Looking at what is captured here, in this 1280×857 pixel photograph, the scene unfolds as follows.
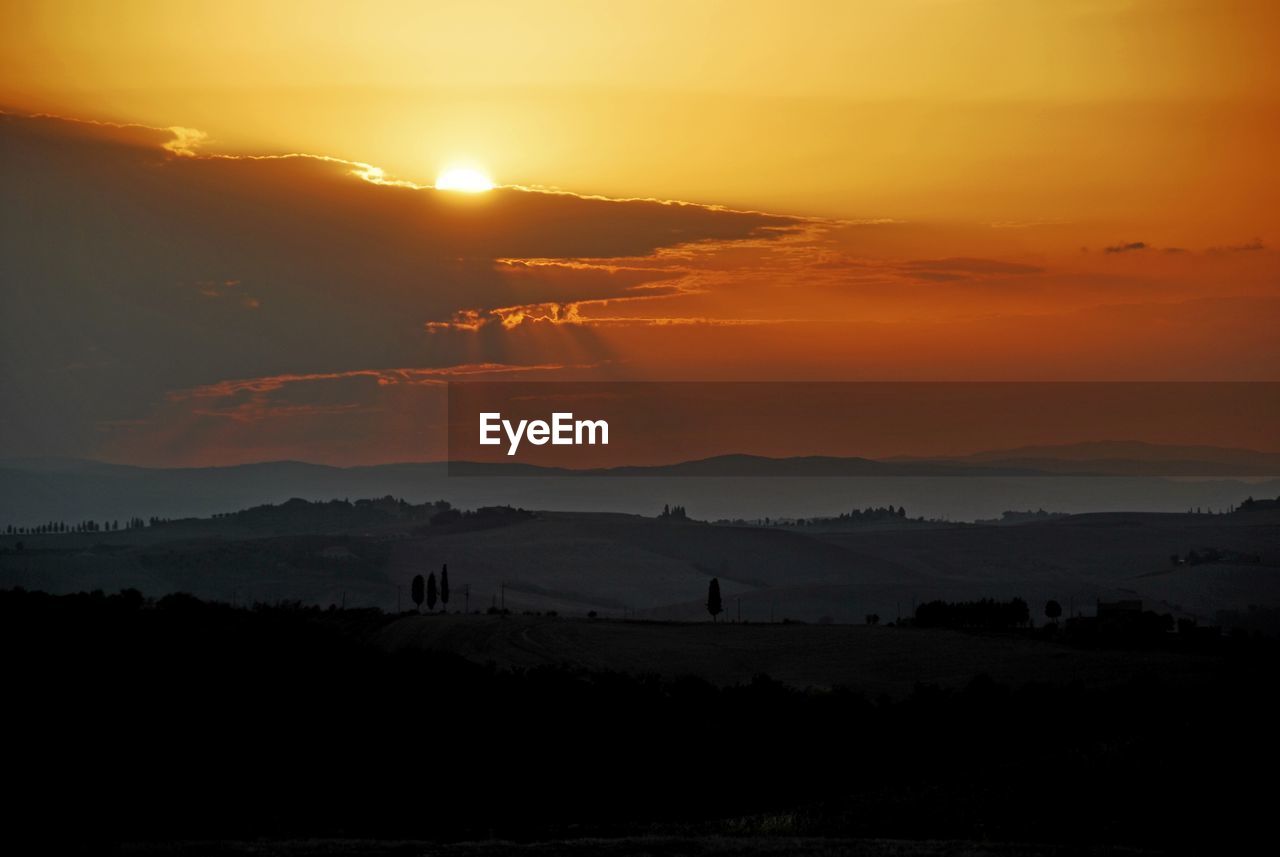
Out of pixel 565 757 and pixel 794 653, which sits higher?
pixel 794 653

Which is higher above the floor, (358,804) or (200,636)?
(200,636)

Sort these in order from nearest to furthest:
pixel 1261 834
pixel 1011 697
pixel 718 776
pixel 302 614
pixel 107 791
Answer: pixel 1261 834, pixel 107 791, pixel 718 776, pixel 1011 697, pixel 302 614

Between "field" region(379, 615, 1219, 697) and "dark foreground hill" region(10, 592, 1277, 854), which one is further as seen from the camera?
"field" region(379, 615, 1219, 697)

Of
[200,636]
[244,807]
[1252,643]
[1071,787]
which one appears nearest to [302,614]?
[200,636]

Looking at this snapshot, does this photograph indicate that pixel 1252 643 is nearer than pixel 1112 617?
Yes

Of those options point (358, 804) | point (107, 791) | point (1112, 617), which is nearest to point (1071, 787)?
point (358, 804)

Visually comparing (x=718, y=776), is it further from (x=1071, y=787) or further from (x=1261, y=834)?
(x=1261, y=834)

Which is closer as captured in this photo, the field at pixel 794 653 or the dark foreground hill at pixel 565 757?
the dark foreground hill at pixel 565 757

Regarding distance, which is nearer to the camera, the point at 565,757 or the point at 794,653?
the point at 565,757

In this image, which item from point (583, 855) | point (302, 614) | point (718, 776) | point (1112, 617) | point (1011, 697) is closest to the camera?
point (583, 855)

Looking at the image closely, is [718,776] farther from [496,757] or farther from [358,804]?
[358,804]
